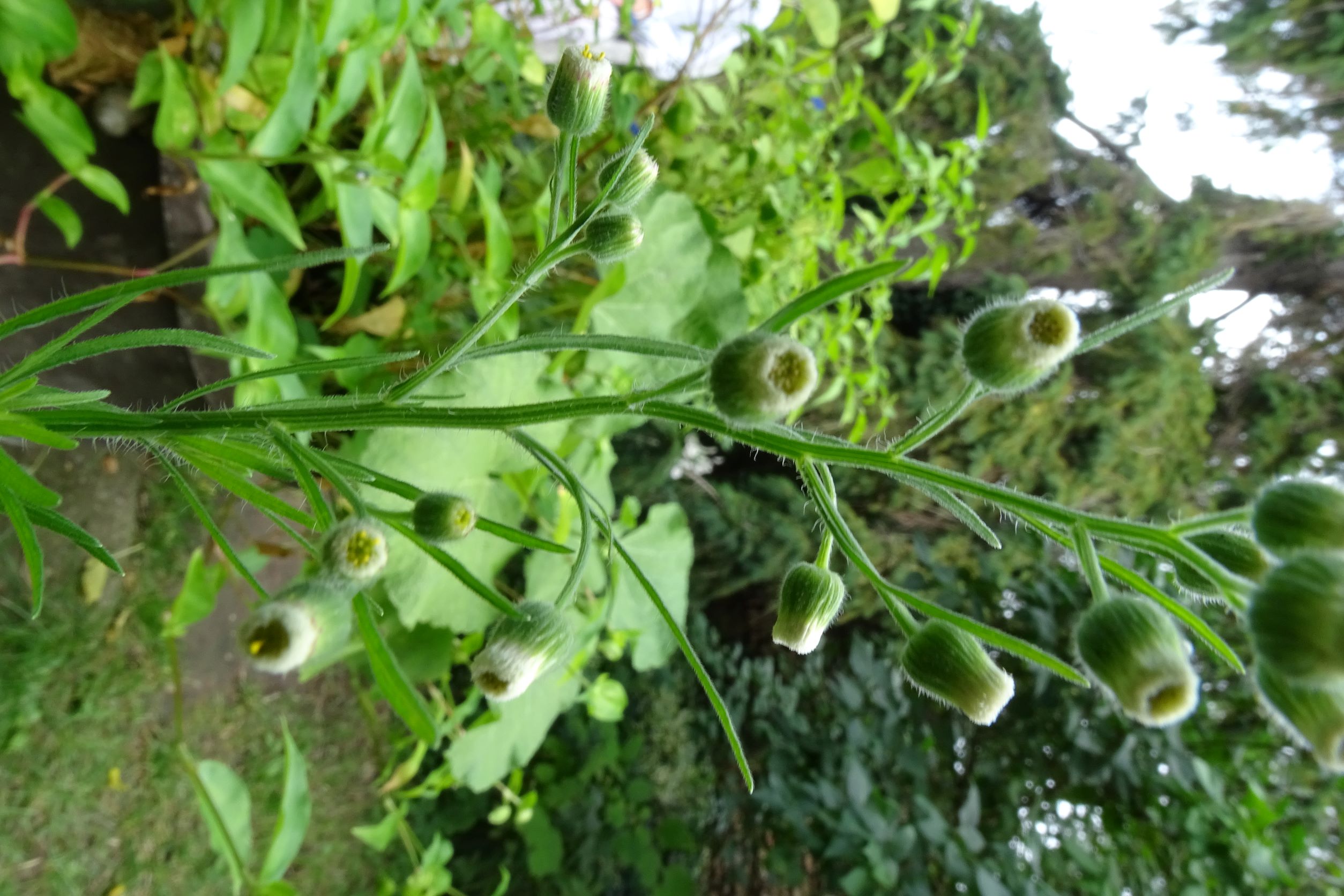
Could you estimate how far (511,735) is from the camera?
2113mm

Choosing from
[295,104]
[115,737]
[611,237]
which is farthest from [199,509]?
[115,737]

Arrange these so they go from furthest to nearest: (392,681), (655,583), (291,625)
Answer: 1. (655,583)
2. (392,681)
3. (291,625)

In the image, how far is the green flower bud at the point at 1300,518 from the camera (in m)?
0.60

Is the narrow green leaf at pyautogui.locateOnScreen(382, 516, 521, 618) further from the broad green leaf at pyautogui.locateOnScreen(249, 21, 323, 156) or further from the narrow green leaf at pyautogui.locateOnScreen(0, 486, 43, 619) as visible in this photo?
the broad green leaf at pyautogui.locateOnScreen(249, 21, 323, 156)

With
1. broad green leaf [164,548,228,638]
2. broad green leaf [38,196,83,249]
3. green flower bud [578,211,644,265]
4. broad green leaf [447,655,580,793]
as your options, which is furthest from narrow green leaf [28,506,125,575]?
broad green leaf [447,655,580,793]

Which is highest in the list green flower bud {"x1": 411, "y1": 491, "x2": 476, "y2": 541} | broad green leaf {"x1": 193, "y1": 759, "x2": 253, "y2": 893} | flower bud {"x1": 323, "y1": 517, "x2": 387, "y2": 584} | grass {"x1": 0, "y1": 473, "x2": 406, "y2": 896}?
flower bud {"x1": 323, "y1": 517, "x2": 387, "y2": 584}

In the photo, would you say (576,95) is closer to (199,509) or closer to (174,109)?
(199,509)

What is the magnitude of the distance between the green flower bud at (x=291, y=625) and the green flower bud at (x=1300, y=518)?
700mm

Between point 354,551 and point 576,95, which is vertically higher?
point 576,95

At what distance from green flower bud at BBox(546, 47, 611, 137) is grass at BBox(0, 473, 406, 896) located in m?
1.75

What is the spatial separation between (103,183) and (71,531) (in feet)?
2.91

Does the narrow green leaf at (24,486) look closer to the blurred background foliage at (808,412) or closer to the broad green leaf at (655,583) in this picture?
the blurred background foliage at (808,412)

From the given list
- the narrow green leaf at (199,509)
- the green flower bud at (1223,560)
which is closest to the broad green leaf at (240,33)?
the narrow green leaf at (199,509)

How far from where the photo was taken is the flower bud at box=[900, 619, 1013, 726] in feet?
2.33
